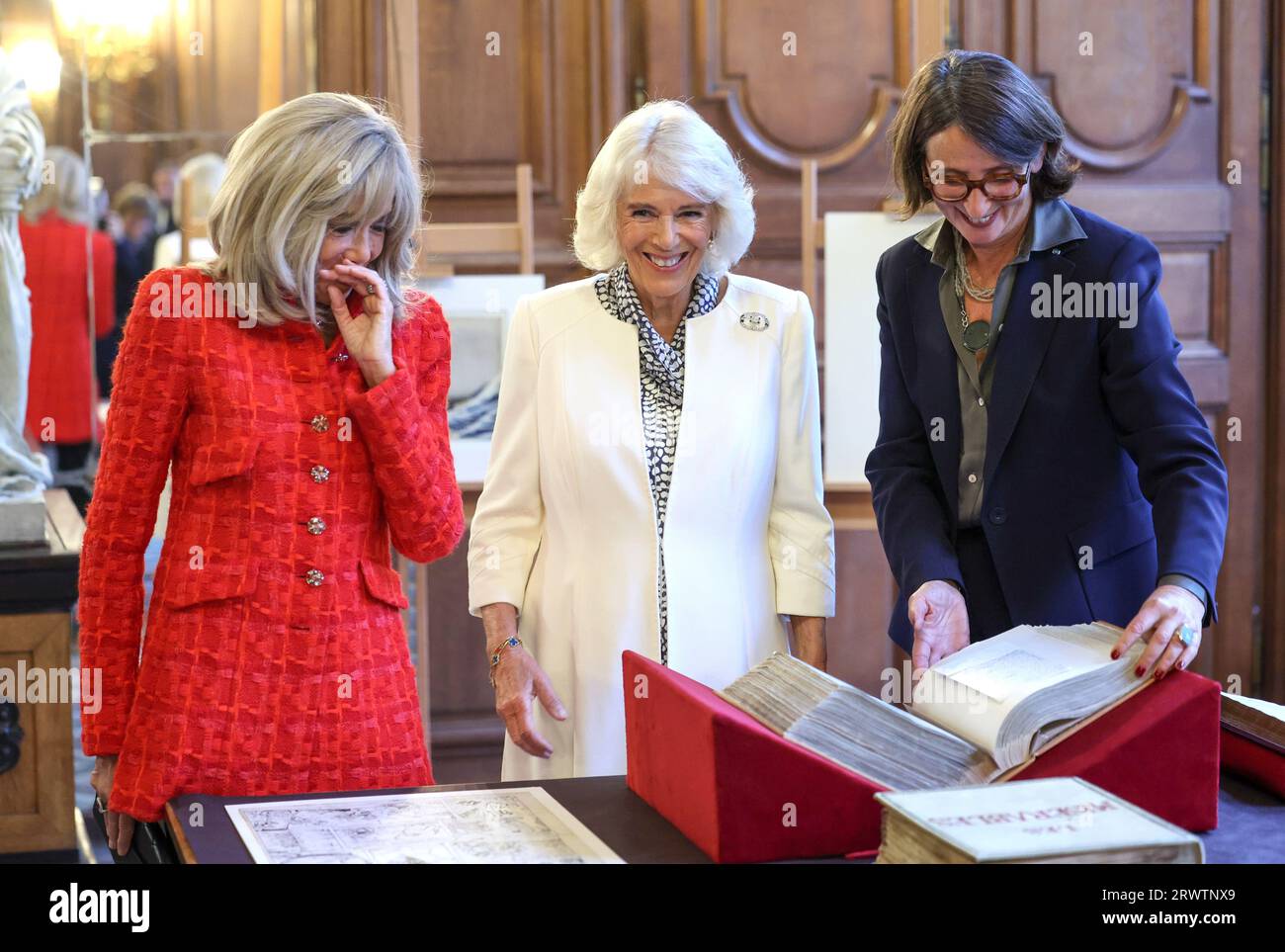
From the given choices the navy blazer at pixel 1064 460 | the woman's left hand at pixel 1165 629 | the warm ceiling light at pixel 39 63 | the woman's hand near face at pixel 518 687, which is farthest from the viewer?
the warm ceiling light at pixel 39 63

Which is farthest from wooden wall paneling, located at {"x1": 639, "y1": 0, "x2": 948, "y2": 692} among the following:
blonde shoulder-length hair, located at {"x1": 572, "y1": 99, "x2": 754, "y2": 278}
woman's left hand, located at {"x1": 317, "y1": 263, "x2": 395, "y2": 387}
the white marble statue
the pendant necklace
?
woman's left hand, located at {"x1": 317, "y1": 263, "x2": 395, "y2": 387}

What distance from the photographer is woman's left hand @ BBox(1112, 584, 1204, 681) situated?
1.65 m

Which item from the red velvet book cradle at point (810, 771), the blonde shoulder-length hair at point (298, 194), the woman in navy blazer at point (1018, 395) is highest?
the blonde shoulder-length hair at point (298, 194)

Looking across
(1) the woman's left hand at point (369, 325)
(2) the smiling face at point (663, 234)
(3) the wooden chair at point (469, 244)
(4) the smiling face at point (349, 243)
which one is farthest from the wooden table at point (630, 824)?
(3) the wooden chair at point (469, 244)

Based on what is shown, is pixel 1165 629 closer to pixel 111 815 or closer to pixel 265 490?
pixel 265 490

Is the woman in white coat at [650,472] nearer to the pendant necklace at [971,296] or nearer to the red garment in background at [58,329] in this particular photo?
the pendant necklace at [971,296]

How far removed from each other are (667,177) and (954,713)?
42.3 inches

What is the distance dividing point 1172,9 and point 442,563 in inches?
113

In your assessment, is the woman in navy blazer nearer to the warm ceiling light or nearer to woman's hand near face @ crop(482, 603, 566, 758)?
woman's hand near face @ crop(482, 603, 566, 758)

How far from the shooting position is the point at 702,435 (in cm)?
243

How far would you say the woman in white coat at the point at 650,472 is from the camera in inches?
95.4

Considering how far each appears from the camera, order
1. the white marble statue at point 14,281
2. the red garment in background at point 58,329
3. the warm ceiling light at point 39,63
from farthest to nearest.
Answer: the red garment in background at point 58,329 < the warm ceiling light at point 39,63 < the white marble statue at point 14,281

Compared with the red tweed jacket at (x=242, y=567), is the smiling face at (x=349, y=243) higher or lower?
higher
